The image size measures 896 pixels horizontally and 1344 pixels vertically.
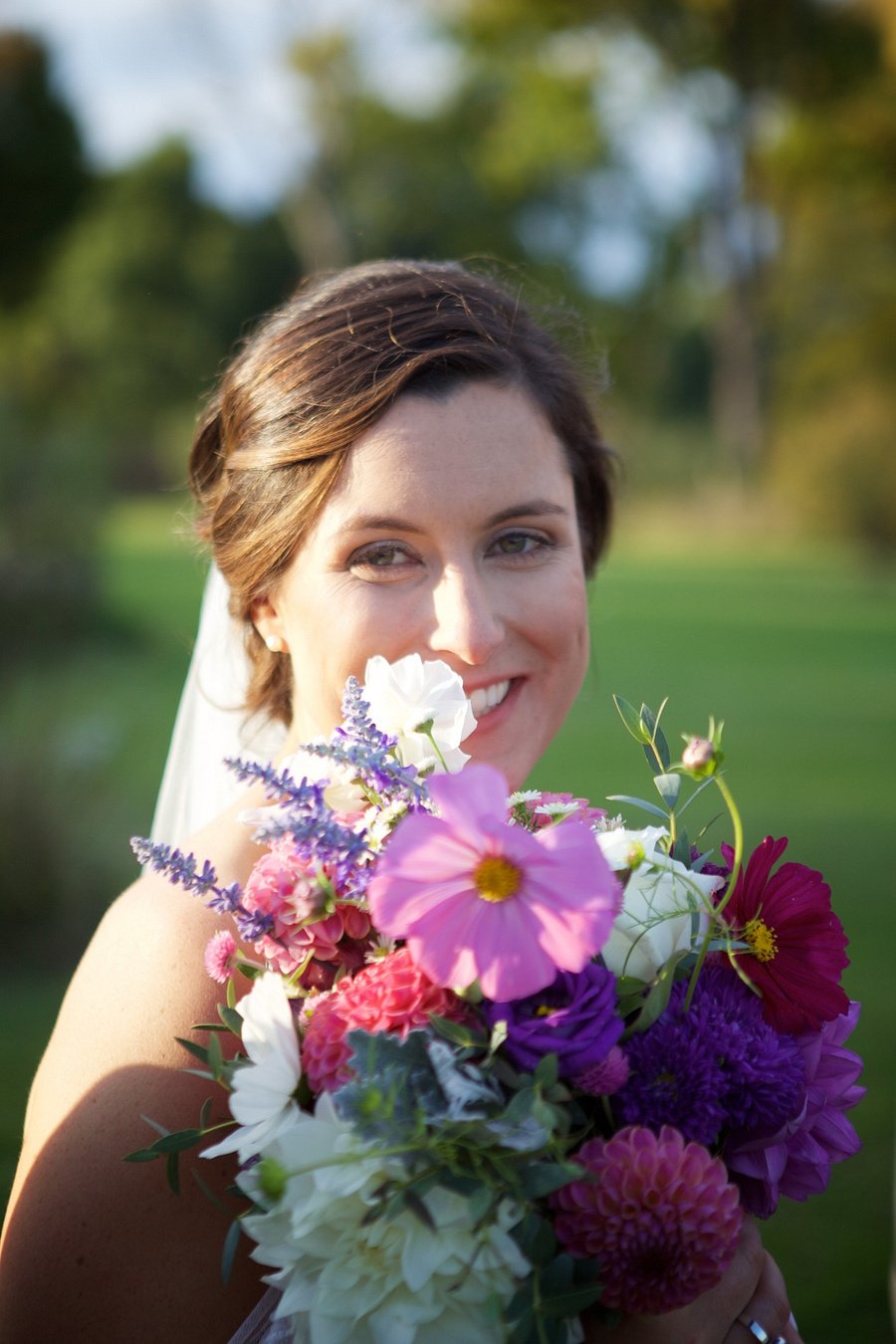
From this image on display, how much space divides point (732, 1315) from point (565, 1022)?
61 centimetres

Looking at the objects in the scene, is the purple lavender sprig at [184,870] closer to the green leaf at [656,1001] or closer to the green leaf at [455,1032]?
the green leaf at [455,1032]

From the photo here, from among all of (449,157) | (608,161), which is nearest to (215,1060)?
(608,161)

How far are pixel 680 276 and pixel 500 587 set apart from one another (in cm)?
3386

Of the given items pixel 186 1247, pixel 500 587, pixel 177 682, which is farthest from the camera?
pixel 177 682

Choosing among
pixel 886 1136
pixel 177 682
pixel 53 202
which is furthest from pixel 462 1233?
pixel 53 202

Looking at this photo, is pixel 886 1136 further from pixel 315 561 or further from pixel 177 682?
pixel 177 682

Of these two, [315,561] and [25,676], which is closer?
[315,561]

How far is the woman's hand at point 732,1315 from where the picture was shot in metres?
1.53

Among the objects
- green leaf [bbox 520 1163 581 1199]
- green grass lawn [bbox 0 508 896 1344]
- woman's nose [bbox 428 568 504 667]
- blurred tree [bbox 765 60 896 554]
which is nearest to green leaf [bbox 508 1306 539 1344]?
green leaf [bbox 520 1163 581 1199]

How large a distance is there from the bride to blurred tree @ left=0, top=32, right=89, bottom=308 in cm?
1958

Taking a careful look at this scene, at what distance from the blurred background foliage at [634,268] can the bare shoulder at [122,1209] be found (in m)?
10.0

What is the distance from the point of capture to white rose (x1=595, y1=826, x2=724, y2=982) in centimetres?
144

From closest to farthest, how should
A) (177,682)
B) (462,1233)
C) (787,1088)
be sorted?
(462,1233) → (787,1088) → (177,682)

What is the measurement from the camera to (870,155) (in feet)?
95.7
